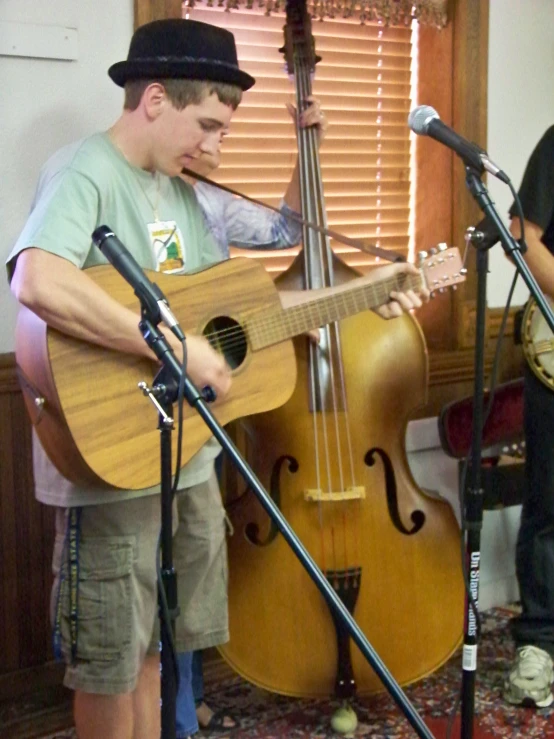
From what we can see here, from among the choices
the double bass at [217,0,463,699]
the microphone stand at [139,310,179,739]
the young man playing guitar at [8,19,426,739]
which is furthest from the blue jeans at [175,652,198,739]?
the microphone stand at [139,310,179,739]

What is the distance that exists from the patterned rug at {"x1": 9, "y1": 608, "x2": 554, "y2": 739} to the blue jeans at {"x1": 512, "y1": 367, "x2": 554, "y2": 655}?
0.18 meters

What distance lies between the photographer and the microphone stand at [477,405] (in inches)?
59.1

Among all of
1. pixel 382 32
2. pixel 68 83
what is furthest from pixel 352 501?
pixel 382 32

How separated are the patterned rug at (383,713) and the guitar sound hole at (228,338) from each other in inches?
38.5

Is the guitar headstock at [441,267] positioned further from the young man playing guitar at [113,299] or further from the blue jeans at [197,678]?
the blue jeans at [197,678]

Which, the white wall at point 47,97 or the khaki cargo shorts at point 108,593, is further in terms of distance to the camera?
the white wall at point 47,97

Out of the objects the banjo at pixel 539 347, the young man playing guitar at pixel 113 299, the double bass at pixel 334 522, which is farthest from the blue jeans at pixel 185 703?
the banjo at pixel 539 347

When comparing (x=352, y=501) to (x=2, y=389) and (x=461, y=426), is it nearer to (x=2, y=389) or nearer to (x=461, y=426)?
(x=461, y=426)

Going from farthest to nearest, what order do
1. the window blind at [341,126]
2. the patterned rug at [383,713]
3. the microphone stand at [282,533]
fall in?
1. the window blind at [341,126]
2. the patterned rug at [383,713]
3. the microphone stand at [282,533]

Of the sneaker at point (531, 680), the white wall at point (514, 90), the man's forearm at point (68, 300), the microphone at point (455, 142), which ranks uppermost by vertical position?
the white wall at point (514, 90)

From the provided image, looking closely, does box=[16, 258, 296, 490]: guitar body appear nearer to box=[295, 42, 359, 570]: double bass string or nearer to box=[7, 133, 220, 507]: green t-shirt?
box=[7, 133, 220, 507]: green t-shirt

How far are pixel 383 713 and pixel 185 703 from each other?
51 cm

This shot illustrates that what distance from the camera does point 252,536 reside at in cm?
212

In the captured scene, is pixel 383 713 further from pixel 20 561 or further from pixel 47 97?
pixel 47 97
